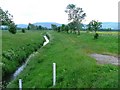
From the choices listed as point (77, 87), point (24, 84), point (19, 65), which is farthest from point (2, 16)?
point (77, 87)

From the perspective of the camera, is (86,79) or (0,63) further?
(0,63)

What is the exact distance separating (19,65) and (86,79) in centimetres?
1595

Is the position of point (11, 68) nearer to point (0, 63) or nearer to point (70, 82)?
point (0, 63)

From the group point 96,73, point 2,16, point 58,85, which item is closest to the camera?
point 58,85

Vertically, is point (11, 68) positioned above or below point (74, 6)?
below

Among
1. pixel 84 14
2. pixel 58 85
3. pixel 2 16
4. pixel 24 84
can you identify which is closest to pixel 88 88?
pixel 58 85

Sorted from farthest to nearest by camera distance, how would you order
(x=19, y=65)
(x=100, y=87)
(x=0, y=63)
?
(x=19, y=65) < (x=0, y=63) < (x=100, y=87)

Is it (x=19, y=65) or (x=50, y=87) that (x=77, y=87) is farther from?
(x=19, y=65)

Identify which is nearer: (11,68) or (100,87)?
(100,87)

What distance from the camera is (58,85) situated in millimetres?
17172

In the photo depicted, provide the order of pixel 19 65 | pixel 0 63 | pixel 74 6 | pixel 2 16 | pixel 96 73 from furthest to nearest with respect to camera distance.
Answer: pixel 74 6 < pixel 2 16 < pixel 19 65 < pixel 0 63 < pixel 96 73

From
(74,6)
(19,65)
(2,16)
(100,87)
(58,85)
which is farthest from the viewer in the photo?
(74,6)

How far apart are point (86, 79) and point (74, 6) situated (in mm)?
102783

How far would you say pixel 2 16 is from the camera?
225ft
